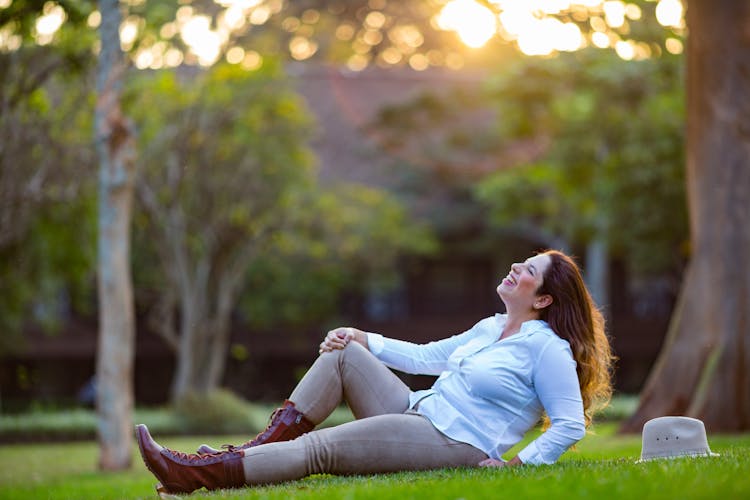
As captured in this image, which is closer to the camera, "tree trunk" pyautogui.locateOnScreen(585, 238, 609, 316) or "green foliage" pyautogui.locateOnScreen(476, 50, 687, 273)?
"green foliage" pyautogui.locateOnScreen(476, 50, 687, 273)

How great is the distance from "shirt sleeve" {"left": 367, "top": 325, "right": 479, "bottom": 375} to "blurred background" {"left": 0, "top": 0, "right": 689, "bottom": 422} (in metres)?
7.17

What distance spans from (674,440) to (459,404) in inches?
50.1

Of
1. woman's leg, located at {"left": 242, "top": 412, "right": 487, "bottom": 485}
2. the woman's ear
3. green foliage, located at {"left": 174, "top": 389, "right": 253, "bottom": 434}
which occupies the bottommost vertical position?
green foliage, located at {"left": 174, "top": 389, "right": 253, "bottom": 434}

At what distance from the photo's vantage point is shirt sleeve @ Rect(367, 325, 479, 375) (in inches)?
261

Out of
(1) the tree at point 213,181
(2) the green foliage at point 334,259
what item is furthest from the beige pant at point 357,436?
(2) the green foliage at point 334,259

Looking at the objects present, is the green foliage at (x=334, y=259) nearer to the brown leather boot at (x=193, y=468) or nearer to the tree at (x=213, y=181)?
the tree at (x=213, y=181)

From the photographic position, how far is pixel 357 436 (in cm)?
606

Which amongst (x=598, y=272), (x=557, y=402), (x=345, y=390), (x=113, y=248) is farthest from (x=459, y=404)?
(x=598, y=272)

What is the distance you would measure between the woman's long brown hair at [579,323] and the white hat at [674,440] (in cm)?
41

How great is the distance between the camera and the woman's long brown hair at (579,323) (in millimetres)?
6195

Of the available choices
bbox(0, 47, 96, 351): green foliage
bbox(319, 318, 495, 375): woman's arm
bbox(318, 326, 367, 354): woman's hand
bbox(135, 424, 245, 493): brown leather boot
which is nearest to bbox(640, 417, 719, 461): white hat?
bbox(319, 318, 495, 375): woman's arm

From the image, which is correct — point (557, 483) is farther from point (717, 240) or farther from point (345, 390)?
point (717, 240)

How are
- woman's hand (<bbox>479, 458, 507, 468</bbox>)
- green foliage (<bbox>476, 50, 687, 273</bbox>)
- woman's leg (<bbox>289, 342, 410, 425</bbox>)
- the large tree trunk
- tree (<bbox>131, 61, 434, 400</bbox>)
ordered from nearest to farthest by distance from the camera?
woman's hand (<bbox>479, 458, 507, 468</bbox>) < woman's leg (<bbox>289, 342, 410, 425</bbox>) < the large tree trunk < green foliage (<bbox>476, 50, 687, 273</bbox>) < tree (<bbox>131, 61, 434, 400</bbox>)

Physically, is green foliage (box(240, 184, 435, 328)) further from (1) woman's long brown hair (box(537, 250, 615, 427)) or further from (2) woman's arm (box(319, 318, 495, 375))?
(1) woman's long brown hair (box(537, 250, 615, 427))
